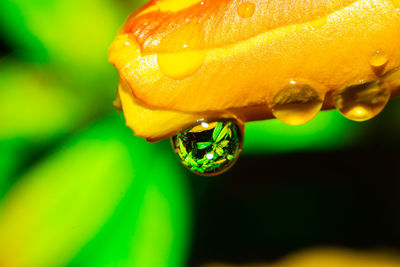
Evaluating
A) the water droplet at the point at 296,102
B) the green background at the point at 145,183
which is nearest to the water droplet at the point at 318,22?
the water droplet at the point at 296,102

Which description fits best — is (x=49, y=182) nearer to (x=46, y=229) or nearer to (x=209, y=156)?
(x=46, y=229)

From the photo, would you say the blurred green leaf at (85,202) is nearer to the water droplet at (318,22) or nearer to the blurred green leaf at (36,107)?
the blurred green leaf at (36,107)

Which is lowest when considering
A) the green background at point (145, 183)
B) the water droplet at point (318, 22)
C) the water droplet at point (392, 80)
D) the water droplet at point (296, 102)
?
the water droplet at point (296, 102)

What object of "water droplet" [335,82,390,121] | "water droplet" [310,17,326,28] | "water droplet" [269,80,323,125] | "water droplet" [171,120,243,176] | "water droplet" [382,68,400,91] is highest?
"water droplet" [310,17,326,28]

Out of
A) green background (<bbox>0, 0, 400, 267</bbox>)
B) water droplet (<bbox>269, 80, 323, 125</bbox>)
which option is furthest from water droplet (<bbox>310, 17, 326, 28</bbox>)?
green background (<bbox>0, 0, 400, 267</bbox>)

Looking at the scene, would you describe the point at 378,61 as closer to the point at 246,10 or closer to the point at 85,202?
the point at 246,10

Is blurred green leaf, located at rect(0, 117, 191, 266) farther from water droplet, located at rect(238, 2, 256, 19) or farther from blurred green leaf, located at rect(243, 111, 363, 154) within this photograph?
water droplet, located at rect(238, 2, 256, 19)

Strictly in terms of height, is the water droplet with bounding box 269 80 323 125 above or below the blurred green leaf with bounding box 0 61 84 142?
below

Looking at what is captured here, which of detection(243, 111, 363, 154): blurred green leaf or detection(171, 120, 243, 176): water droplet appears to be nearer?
detection(171, 120, 243, 176): water droplet
